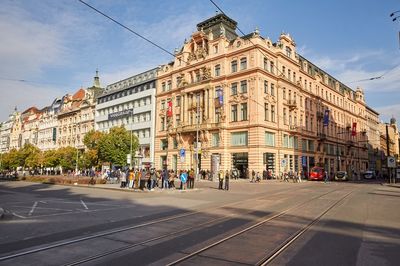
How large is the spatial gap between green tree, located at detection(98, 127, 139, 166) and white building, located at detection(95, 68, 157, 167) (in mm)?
3993

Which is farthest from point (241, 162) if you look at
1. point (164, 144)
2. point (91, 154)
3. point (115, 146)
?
point (91, 154)

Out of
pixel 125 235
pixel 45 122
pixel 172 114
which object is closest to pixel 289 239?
pixel 125 235

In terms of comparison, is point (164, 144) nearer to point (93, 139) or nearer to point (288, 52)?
point (93, 139)

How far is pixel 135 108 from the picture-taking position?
73.8 meters

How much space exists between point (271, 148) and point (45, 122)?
84331mm

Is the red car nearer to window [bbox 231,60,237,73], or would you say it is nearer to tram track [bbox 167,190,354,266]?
window [bbox 231,60,237,73]

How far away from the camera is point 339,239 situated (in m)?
9.08

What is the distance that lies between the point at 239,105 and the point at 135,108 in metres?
29.2

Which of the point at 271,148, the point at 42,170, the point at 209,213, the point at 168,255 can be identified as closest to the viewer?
the point at 168,255

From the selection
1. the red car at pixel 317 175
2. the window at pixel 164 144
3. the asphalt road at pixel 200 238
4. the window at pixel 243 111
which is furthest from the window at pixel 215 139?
the asphalt road at pixel 200 238

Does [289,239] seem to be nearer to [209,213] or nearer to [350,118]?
[209,213]

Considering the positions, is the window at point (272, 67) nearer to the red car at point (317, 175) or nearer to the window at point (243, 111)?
the window at point (243, 111)

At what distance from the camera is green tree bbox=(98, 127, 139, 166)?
194 ft

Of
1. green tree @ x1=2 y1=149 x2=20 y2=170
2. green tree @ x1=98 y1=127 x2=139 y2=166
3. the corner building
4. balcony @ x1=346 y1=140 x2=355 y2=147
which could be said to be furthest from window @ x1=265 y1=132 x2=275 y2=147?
green tree @ x1=2 y1=149 x2=20 y2=170
